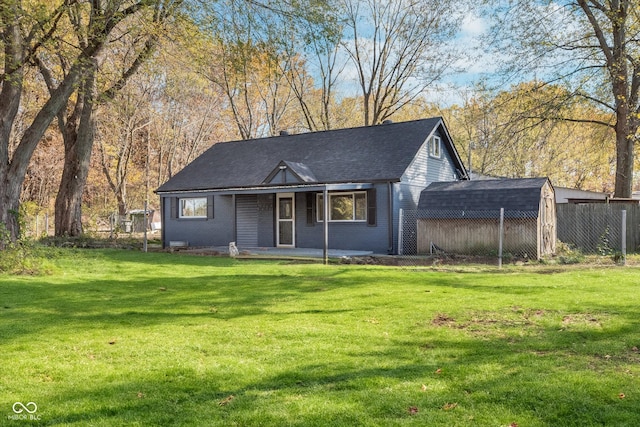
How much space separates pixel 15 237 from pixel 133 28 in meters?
6.24

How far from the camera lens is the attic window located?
20277 millimetres

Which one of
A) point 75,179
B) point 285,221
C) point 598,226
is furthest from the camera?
point 75,179

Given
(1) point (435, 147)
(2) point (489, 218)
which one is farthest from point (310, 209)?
(2) point (489, 218)

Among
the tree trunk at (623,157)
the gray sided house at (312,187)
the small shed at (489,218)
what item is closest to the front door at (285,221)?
the gray sided house at (312,187)

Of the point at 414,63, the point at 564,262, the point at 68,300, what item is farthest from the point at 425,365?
the point at 414,63

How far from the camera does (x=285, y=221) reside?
2027 centimetres

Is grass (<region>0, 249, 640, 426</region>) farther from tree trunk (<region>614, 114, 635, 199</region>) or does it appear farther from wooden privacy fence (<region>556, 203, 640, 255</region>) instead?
tree trunk (<region>614, 114, 635, 199</region>)

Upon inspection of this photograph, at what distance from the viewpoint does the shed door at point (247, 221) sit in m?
20.9

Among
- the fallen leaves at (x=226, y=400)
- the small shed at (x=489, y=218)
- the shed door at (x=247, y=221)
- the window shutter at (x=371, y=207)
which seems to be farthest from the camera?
the shed door at (x=247, y=221)

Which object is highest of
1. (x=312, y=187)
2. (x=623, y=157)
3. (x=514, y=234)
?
(x=623, y=157)

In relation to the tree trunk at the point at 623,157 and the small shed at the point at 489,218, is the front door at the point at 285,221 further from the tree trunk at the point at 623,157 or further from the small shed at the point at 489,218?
the tree trunk at the point at 623,157

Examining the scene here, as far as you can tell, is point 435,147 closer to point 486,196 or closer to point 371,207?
point 486,196

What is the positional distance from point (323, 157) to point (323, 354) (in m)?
15.8

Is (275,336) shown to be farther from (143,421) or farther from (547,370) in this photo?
(547,370)
